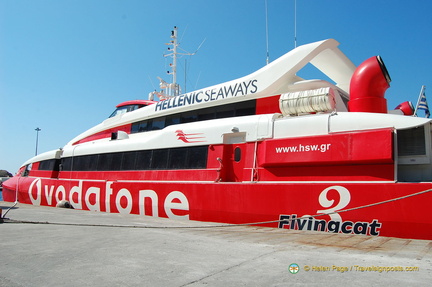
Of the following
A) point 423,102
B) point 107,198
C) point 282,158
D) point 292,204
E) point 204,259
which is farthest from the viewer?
point 107,198

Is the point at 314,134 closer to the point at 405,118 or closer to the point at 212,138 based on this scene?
the point at 405,118

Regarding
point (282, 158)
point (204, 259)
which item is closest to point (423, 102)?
point (282, 158)

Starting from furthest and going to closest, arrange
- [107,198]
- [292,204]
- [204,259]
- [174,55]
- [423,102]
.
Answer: [174,55] → [107,198] → [423,102] → [292,204] → [204,259]

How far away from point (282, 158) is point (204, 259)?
167 inches

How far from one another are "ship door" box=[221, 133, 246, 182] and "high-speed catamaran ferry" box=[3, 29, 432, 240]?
28 millimetres

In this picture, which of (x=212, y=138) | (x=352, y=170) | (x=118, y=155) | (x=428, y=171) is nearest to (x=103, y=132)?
(x=118, y=155)

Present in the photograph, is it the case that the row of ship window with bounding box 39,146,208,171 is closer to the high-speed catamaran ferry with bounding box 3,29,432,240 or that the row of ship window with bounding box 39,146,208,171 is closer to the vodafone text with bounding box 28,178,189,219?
the high-speed catamaran ferry with bounding box 3,29,432,240

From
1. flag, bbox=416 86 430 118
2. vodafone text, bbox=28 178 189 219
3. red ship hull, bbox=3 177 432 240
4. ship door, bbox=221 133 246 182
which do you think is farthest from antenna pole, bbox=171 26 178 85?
flag, bbox=416 86 430 118

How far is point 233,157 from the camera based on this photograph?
9.31 metres

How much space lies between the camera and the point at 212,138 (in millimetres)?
9578

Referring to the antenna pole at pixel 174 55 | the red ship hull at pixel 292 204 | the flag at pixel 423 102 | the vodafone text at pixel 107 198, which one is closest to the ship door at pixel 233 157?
the red ship hull at pixel 292 204

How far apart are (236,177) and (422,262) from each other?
17.7 feet

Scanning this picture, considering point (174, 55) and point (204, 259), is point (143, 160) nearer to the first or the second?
point (204, 259)

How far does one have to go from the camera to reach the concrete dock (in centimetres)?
341
